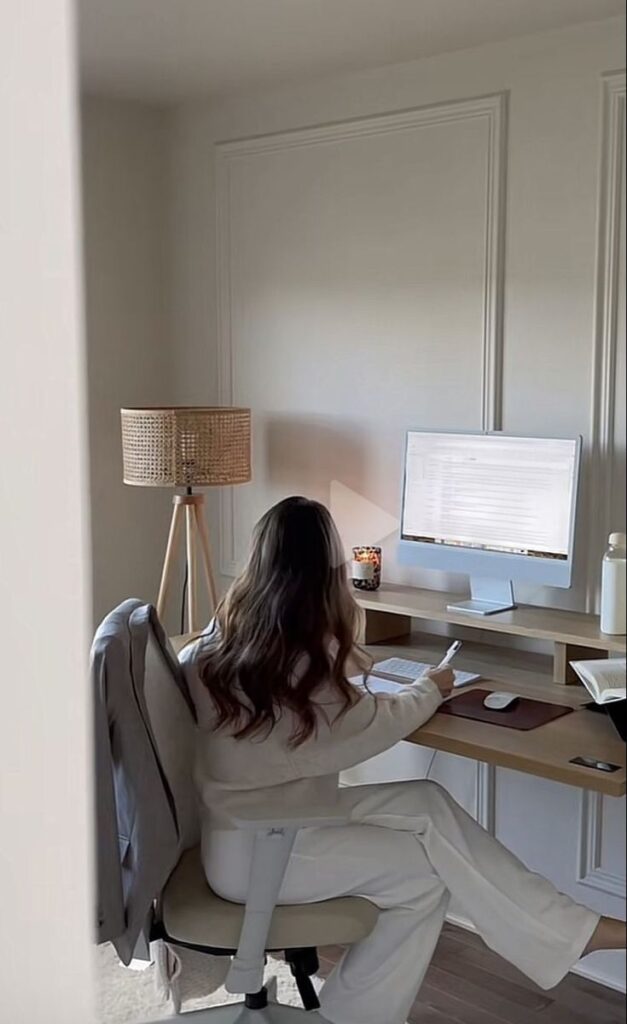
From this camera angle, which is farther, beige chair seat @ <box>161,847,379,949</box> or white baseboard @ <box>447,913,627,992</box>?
beige chair seat @ <box>161,847,379,949</box>

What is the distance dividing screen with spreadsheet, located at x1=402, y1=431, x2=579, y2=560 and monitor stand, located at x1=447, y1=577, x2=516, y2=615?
34mm

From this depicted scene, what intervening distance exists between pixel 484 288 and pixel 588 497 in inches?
9.0

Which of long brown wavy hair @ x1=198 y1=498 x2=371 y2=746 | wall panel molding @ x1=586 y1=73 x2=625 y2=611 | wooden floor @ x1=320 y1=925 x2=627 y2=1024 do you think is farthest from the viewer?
long brown wavy hair @ x1=198 y1=498 x2=371 y2=746

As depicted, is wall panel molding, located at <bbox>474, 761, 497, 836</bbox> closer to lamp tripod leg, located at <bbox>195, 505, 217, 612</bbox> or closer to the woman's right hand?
the woman's right hand

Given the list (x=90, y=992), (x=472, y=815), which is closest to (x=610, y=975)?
(x=472, y=815)

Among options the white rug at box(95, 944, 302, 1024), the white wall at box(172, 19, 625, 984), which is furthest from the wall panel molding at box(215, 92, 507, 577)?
the white rug at box(95, 944, 302, 1024)

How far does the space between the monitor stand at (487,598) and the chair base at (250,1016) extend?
52 centimetres

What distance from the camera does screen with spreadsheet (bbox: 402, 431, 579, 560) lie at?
1103 mm

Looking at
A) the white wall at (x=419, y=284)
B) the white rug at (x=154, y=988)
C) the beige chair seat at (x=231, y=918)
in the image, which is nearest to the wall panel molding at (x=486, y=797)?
the white wall at (x=419, y=284)

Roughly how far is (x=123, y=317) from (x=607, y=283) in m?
0.52

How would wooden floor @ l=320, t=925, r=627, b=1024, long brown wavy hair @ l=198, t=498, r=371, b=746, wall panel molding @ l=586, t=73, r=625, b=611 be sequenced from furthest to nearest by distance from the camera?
long brown wavy hair @ l=198, t=498, r=371, b=746
wooden floor @ l=320, t=925, r=627, b=1024
wall panel molding @ l=586, t=73, r=625, b=611

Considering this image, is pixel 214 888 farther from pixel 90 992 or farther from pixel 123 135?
pixel 123 135

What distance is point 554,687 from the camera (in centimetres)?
113

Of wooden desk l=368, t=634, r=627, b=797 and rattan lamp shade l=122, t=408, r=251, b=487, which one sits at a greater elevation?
rattan lamp shade l=122, t=408, r=251, b=487
